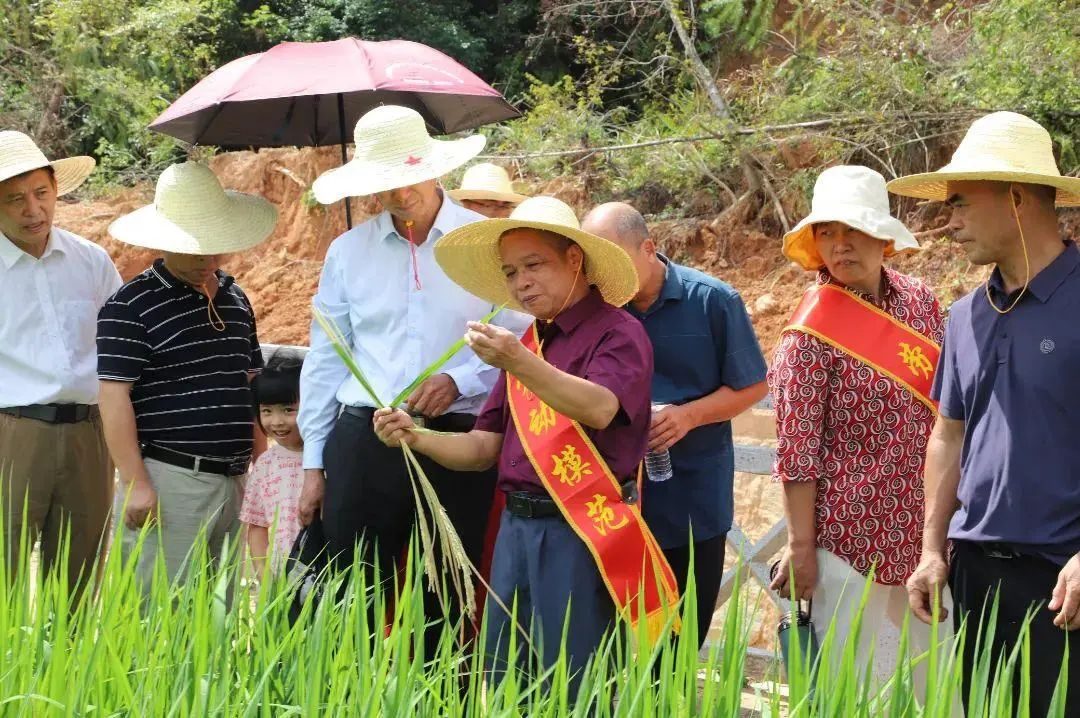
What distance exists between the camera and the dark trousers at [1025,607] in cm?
260

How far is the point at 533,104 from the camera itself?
12.5 metres

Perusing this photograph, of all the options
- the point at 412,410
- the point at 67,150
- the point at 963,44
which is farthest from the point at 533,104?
the point at 412,410

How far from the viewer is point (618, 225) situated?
323cm

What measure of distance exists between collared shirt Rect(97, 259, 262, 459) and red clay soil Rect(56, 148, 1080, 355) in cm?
543

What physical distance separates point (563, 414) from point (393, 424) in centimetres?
38

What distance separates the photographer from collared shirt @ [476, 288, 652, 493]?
290 centimetres

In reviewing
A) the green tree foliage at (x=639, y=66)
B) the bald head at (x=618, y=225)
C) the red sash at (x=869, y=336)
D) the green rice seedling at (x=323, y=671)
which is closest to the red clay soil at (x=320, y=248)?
the green tree foliage at (x=639, y=66)

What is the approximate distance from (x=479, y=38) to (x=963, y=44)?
19.0 feet

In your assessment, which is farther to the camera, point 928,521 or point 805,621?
point 805,621

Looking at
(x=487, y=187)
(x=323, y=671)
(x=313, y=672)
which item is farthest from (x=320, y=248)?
(x=313, y=672)

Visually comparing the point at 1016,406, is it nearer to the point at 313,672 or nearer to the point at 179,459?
the point at 313,672

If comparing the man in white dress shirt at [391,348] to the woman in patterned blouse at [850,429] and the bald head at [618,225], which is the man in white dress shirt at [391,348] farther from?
the woman in patterned blouse at [850,429]

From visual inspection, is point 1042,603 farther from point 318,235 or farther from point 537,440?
point 318,235

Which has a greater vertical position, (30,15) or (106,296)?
(30,15)
